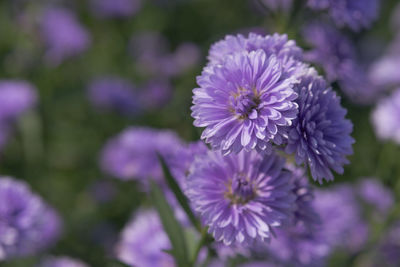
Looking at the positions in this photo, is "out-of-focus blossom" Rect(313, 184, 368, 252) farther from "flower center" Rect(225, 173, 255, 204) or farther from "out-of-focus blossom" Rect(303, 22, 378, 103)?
"flower center" Rect(225, 173, 255, 204)

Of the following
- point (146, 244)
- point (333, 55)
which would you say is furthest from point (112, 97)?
point (333, 55)

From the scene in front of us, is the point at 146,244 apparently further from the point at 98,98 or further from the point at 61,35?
the point at 61,35

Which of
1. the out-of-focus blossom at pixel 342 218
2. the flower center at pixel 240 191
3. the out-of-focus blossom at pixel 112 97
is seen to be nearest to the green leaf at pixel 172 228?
the flower center at pixel 240 191

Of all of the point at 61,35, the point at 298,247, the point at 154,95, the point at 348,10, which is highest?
the point at 348,10

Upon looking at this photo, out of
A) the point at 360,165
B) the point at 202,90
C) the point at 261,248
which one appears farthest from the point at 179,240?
the point at 360,165

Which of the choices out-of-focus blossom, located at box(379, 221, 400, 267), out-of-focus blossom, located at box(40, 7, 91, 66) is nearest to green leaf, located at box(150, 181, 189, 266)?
out-of-focus blossom, located at box(379, 221, 400, 267)

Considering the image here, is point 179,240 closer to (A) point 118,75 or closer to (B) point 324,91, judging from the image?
(B) point 324,91
